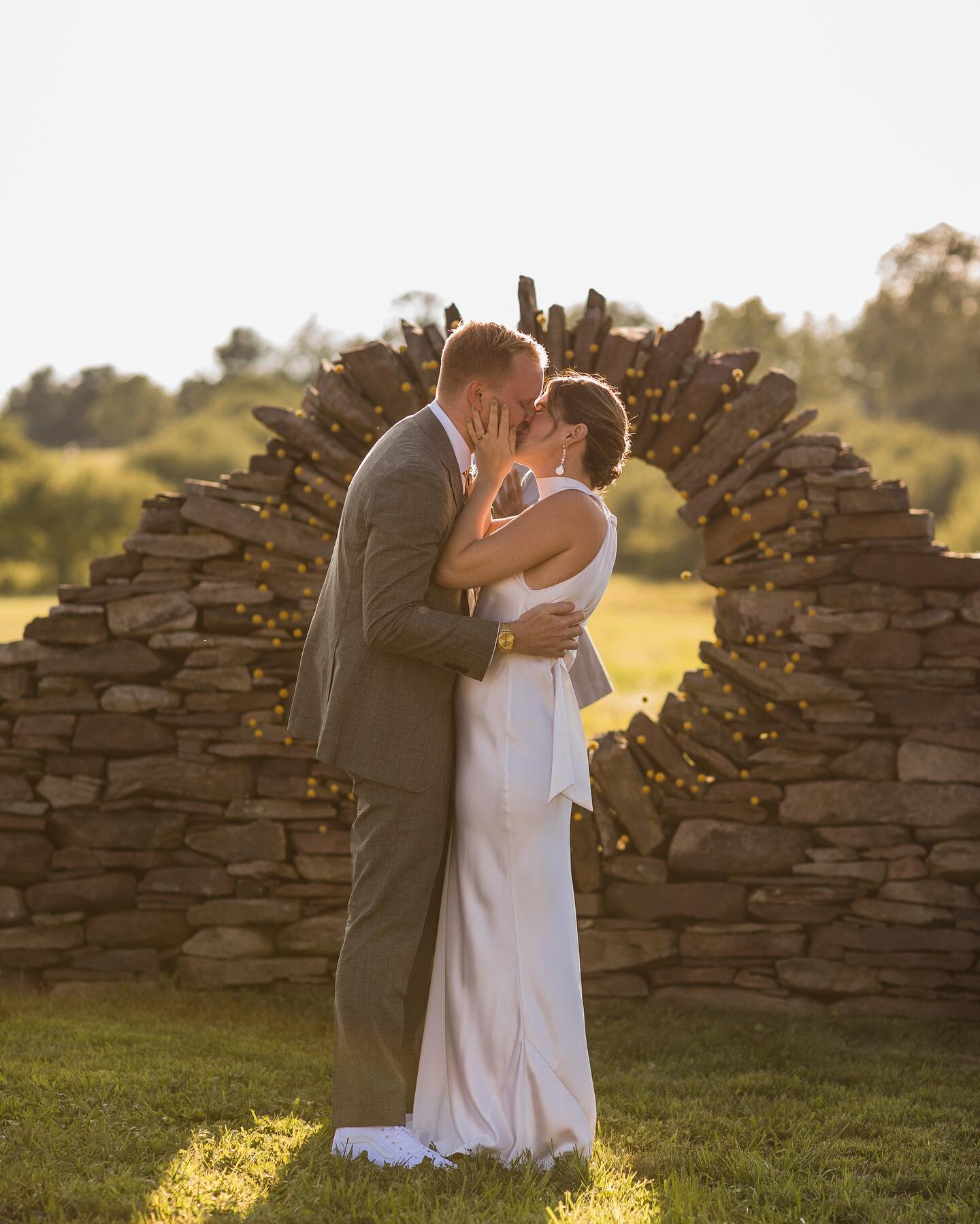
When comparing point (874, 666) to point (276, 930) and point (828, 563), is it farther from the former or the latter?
point (276, 930)

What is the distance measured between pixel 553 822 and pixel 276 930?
2.56 meters

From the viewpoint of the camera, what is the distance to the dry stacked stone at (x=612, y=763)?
221 inches

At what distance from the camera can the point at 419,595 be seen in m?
3.47

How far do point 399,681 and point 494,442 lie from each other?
2.52ft

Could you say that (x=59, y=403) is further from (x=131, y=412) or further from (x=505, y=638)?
(x=505, y=638)

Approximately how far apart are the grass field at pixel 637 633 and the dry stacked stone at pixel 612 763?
5.38ft

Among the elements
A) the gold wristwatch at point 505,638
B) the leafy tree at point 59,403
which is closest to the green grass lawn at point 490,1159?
the gold wristwatch at point 505,638

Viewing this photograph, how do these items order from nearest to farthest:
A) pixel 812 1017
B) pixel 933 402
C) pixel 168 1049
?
1. pixel 168 1049
2. pixel 812 1017
3. pixel 933 402

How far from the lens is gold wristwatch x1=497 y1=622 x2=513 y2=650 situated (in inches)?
140

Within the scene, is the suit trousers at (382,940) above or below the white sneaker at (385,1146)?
above

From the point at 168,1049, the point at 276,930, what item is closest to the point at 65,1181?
the point at 168,1049

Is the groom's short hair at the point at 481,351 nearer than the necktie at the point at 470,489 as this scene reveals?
Yes

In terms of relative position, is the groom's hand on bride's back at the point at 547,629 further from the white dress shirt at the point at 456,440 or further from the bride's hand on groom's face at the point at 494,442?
the bride's hand on groom's face at the point at 494,442

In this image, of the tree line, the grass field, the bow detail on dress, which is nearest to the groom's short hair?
the bow detail on dress
